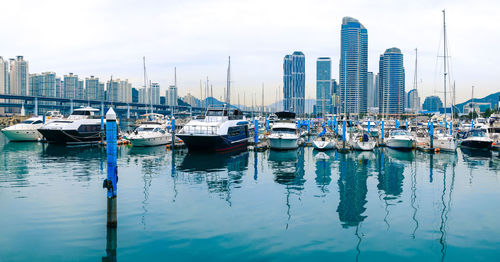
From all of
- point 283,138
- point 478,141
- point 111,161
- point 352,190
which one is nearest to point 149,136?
point 283,138

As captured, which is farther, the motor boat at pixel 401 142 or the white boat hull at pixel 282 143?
the motor boat at pixel 401 142

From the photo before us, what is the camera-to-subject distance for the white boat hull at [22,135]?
50188 mm

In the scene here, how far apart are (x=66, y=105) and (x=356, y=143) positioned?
16483 centimetres

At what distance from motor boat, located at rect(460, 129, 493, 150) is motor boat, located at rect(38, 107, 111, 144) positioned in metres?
43.6

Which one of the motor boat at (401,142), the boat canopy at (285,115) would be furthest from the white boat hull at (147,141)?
the motor boat at (401,142)

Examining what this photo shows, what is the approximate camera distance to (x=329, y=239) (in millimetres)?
12828

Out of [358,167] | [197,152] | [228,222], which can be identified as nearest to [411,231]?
[228,222]

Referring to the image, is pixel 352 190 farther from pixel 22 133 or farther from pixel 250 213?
pixel 22 133

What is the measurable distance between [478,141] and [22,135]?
2307 inches

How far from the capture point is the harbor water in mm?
11781

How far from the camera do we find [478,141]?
138 ft

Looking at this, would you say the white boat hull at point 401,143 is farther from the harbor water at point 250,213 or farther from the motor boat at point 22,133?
the motor boat at point 22,133

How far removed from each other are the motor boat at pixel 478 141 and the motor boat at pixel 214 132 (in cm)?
2732

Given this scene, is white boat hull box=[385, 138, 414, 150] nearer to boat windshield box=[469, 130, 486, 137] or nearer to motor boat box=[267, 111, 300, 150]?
boat windshield box=[469, 130, 486, 137]
